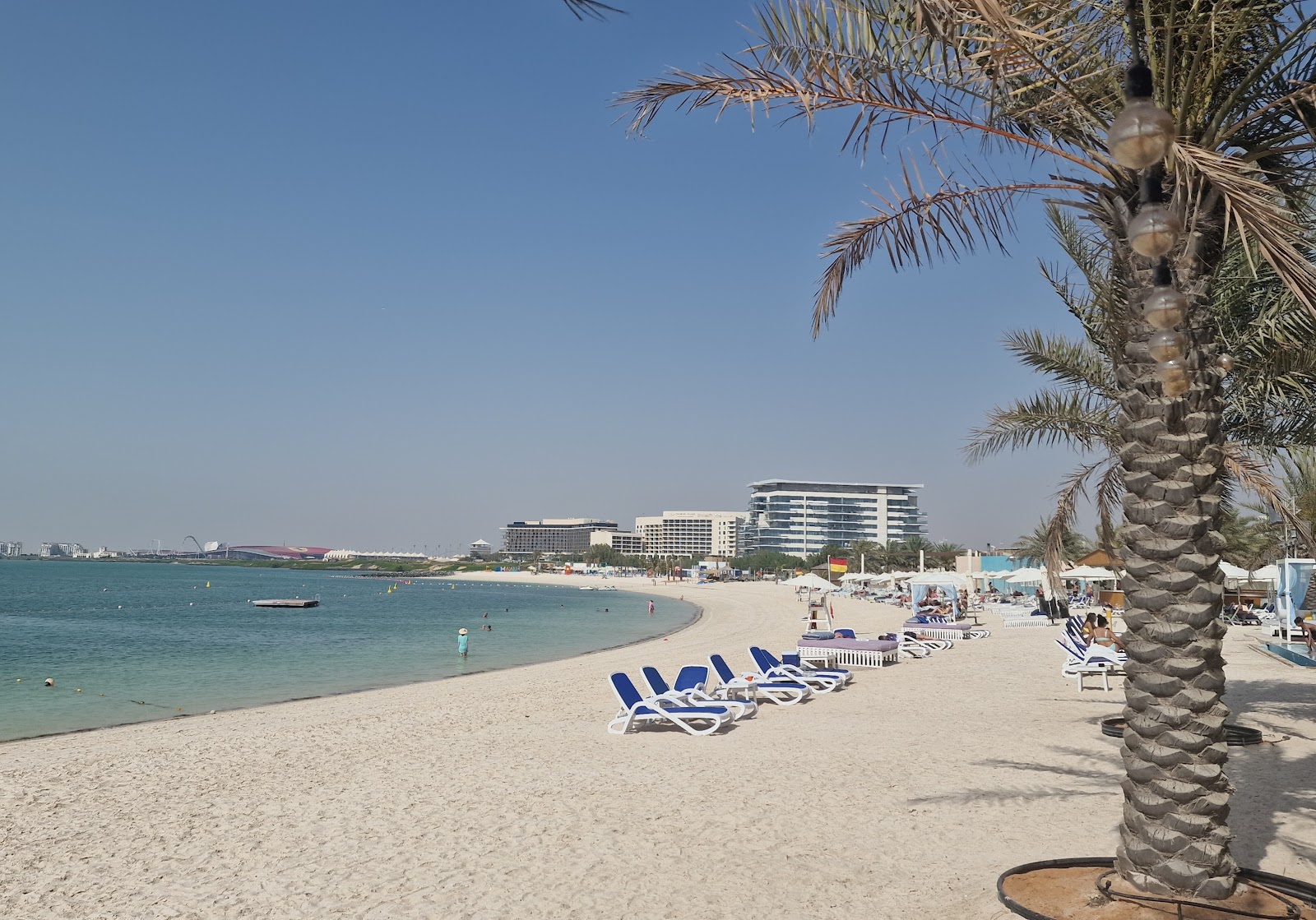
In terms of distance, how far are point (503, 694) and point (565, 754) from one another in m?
5.89

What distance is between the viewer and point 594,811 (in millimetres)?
6844

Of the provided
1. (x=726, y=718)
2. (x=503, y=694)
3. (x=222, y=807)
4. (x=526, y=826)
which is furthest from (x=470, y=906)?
(x=503, y=694)

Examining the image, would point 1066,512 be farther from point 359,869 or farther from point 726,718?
point 359,869

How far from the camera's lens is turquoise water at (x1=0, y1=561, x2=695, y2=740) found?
696 inches

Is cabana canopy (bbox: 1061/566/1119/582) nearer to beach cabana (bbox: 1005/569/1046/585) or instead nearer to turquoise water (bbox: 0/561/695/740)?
beach cabana (bbox: 1005/569/1046/585)

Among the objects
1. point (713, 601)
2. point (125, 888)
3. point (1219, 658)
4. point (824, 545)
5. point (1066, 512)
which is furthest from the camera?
point (824, 545)

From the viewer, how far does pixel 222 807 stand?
7355 millimetres

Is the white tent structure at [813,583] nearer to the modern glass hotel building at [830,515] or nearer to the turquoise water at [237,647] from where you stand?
the turquoise water at [237,647]

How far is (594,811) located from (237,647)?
26.8m

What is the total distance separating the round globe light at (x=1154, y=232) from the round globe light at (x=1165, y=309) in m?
0.33

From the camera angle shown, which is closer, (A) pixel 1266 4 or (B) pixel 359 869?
(A) pixel 1266 4

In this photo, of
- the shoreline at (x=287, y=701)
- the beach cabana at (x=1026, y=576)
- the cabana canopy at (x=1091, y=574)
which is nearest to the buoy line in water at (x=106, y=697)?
the shoreline at (x=287, y=701)

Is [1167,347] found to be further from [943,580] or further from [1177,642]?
[943,580]

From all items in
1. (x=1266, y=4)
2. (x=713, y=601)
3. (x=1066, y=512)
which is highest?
(x=1266, y=4)
